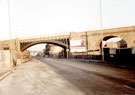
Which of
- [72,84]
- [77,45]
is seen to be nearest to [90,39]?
[77,45]

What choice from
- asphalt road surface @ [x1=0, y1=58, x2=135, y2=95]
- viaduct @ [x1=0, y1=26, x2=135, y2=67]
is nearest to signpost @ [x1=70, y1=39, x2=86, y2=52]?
viaduct @ [x1=0, y1=26, x2=135, y2=67]

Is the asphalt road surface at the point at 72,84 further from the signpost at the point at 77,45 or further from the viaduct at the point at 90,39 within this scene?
the signpost at the point at 77,45

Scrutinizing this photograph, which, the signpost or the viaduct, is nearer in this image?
the viaduct

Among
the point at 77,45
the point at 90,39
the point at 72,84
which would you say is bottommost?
the point at 72,84

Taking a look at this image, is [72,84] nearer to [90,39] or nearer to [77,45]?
[90,39]

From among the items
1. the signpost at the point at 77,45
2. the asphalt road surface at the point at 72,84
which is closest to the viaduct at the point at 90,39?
the signpost at the point at 77,45

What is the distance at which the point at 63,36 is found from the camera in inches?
2611

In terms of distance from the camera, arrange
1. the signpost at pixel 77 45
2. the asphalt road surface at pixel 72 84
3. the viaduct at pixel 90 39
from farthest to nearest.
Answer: the signpost at pixel 77 45, the viaduct at pixel 90 39, the asphalt road surface at pixel 72 84

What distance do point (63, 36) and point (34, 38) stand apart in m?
12.8

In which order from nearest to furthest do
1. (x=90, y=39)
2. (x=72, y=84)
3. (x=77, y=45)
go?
(x=72, y=84) < (x=90, y=39) < (x=77, y=45)

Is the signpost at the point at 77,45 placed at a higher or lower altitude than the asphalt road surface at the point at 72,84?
higher

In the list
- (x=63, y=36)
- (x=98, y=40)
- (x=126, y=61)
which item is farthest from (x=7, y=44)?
(x=126, y=61)

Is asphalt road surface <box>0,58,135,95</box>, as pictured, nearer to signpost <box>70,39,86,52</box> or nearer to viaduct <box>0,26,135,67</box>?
viaduct <box>0,26,135,67</box>

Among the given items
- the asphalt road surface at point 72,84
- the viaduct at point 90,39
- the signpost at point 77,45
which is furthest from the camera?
the signpost at point 77,45
